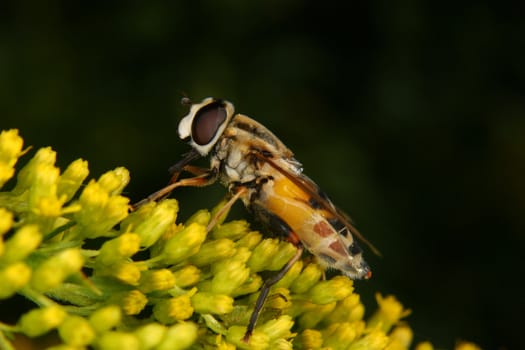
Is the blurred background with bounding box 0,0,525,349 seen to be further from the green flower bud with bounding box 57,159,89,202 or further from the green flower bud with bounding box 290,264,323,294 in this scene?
the green flower bud with bounding box 57,159,89,202

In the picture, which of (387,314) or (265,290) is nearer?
(265,290)

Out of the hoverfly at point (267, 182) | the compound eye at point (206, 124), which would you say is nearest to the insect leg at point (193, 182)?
the hoverfly at point (267, 182)

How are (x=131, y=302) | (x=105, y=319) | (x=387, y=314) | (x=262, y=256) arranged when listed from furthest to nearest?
(x=387, y=314)
(x=262, y=256)
(x=131, y=302)
(x=105, y=319)

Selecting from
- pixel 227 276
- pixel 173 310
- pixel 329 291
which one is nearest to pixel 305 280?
pixel 329 291

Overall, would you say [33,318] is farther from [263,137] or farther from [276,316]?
[263,137]

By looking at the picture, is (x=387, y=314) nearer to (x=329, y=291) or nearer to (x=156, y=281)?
(x=329, y=291)

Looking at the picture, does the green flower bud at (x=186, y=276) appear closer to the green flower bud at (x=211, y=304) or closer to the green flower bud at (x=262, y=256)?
the green flower bud at (x=211, y=304)

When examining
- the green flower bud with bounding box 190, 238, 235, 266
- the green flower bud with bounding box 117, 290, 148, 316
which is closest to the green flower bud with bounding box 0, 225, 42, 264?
the green flower bud with bounding box 117, 290, 148, 316
